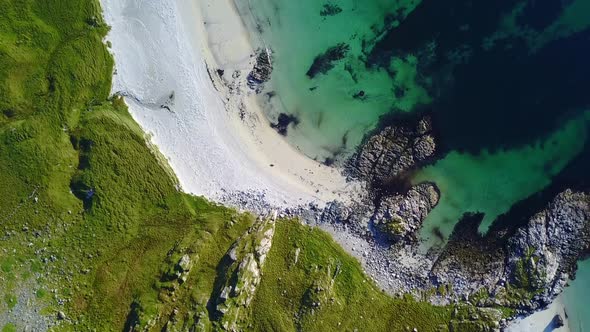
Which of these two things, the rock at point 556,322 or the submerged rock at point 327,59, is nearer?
the rock at point 556,322

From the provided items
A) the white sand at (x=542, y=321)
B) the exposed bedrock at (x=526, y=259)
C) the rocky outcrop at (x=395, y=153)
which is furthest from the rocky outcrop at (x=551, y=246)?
the rocky outcrop at (x=395, y=153)

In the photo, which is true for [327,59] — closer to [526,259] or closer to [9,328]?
[526,259]

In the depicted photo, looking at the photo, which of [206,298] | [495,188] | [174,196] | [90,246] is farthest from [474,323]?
[90,246]

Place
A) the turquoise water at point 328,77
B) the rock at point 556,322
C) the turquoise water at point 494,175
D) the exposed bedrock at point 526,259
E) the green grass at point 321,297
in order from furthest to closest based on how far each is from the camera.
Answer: the turquoise water at point 328,77, the turquoise water at point 494,175, the rock at point 556,322, the exposed bedrock at point 526,259, the green grass at point 321,297

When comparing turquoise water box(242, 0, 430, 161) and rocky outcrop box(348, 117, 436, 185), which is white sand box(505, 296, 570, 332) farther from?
turquoise water box(242, 0, 430, 161)

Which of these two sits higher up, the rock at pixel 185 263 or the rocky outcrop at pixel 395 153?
the rocky outcrop at pixel 395 153

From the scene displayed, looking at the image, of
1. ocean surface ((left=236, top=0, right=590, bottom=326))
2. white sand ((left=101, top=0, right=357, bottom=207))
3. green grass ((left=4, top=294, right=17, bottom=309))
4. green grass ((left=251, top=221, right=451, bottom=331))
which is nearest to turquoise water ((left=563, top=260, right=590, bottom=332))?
ocean surface ((left=236, top=0, right=590, bottom=326))

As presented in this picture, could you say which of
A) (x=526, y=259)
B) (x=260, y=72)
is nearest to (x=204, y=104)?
(x=260, y=72)

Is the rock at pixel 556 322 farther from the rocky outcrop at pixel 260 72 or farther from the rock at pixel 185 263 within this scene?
the rocky outcrop at pixel 260 72
